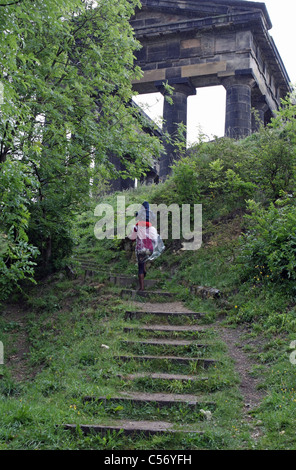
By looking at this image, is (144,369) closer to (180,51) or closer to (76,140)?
(76,140)

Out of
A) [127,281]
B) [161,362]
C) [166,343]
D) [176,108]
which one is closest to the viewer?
[161,362]

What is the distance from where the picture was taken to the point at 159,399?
6895 mm

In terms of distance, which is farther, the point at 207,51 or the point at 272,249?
the point at 207,51

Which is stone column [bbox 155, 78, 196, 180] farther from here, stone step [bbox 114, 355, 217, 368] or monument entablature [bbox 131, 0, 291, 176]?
stone step [bbox 114, 355, 217, 368]

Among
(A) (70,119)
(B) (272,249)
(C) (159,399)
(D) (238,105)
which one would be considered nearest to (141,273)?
(B) (272,249)

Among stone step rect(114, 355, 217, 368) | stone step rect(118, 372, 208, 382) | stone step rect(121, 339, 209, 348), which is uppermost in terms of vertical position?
stone step rect(121, 339, 209, 348)

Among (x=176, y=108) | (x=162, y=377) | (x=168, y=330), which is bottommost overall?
(x=162, y=377)

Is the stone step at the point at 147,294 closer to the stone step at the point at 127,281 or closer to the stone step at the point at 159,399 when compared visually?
the stone step at the point at 127,281

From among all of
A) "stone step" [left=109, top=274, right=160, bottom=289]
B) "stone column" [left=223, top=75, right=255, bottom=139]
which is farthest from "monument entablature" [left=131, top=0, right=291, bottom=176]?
"stone step" [left=109, top=274, right=160, bottom=289]

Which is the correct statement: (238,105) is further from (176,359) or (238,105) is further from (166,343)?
(176,359)

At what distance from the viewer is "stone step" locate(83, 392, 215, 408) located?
22.1ft

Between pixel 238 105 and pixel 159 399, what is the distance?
2010 centimetres
